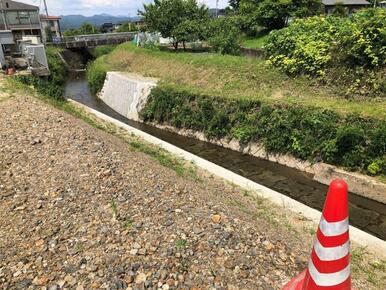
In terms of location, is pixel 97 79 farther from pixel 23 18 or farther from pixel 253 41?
pixel 23 18

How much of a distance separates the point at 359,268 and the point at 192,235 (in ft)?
8.51

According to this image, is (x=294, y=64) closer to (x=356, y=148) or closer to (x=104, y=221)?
(x=356, y=148)

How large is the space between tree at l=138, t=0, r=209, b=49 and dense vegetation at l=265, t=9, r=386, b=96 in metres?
10.1

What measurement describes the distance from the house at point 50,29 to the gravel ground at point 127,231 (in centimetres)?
3755

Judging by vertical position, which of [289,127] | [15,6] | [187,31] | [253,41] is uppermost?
[15,6]

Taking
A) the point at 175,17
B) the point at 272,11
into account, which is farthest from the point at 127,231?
the point at 272,11

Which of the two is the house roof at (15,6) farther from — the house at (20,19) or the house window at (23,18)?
the house window at (23,18)

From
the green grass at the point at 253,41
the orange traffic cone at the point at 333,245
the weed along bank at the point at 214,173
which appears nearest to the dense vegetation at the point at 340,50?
the weed along bank at the point at 214,173

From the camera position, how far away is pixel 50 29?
48.0m

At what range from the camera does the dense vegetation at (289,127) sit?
8914 mm

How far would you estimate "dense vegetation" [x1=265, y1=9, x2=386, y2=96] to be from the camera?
1108 cm

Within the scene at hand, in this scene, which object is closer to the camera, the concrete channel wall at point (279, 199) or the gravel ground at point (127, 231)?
the gravel ground at point (127, 231)

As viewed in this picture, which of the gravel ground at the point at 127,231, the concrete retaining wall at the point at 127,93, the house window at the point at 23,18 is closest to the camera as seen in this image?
the gravel ground at the point at 127,231

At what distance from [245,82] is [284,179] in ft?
19.1
